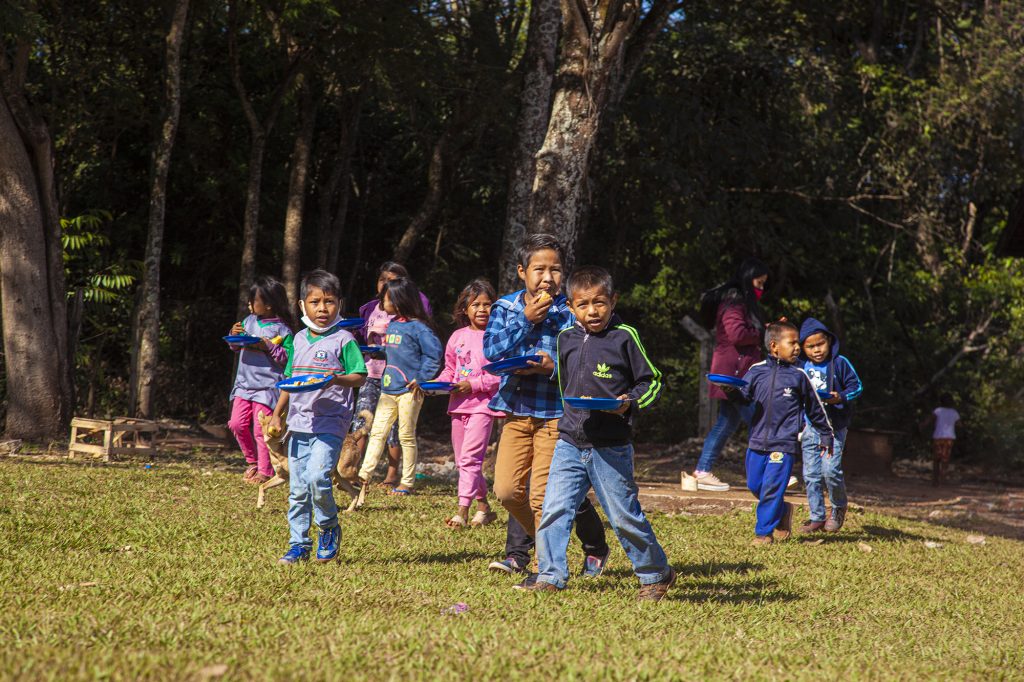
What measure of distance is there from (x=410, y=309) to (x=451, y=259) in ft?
44.3

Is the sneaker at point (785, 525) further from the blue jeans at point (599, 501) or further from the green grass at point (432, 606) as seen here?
the blue jeans at point (599, 501)

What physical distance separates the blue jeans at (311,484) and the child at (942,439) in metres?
13.3

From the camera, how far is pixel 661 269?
866 inches

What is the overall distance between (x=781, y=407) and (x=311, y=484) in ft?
12.5

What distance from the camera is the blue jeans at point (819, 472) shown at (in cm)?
891

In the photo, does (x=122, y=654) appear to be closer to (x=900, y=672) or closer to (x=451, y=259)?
(x=900, y=672)

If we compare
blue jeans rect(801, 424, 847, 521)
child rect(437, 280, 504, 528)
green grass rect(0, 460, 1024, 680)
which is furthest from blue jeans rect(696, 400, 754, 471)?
child rect(437, 280, 504, 528)

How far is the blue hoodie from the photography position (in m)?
9.12

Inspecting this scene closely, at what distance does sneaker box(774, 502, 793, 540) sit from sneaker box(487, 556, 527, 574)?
3.06 meters

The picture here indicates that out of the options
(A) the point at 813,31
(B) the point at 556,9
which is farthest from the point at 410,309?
(A) the point at 813,31

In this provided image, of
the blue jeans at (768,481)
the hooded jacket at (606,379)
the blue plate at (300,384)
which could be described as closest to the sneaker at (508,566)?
the hooded jacket at (606,379)

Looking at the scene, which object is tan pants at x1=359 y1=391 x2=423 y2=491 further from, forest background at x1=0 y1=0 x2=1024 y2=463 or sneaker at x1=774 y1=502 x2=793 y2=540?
forest background at x1=0 y1=0 x2=1024 y2=463

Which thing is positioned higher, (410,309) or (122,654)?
(410,309)

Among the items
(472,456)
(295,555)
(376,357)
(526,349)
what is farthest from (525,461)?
(376,357)
